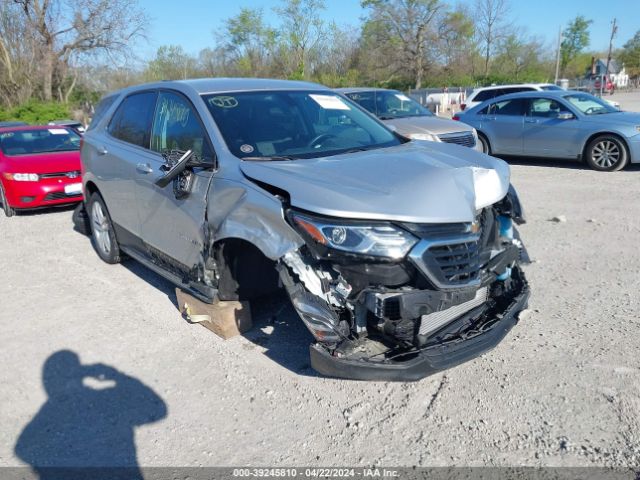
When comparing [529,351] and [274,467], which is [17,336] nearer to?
[274,467]

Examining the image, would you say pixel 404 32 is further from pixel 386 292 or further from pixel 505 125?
pixel 386 292

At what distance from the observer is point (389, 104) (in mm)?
11484

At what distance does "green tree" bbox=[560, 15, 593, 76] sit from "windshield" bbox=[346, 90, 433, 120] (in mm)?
69357

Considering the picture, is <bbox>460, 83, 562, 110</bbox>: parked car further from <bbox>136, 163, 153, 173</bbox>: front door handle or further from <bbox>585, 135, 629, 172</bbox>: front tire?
<bbox>136, 163, 153, 173</bbox>: front door handle

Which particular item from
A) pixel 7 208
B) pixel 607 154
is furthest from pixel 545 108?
pixel 7 208

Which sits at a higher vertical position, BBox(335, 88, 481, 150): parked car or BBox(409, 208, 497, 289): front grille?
BBox(335, 88, 481, 150): parked car

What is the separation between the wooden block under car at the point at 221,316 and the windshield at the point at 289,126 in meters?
1.16

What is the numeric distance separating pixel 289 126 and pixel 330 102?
74cm

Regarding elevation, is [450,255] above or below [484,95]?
below

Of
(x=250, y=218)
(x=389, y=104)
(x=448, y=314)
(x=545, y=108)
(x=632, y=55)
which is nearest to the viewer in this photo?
(x=448, y=314)

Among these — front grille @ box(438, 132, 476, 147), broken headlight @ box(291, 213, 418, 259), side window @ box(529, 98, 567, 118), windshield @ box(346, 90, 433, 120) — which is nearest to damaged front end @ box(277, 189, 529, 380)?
broken headlight @ box(291, 213, 418, 259)

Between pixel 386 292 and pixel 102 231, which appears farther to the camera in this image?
pixel 102 231

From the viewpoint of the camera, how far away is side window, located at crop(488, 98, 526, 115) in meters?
12.2

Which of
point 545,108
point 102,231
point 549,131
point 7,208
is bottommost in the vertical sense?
point 7,208
